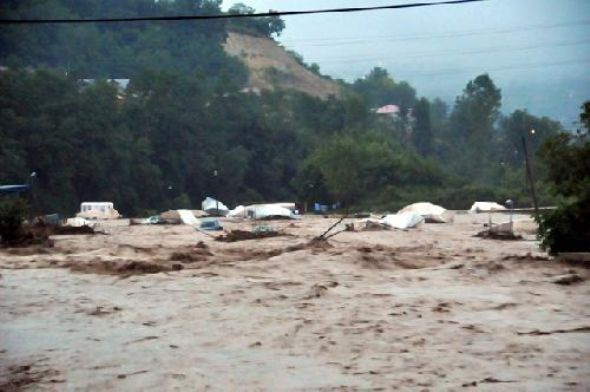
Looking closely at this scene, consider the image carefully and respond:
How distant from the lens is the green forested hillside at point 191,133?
63.5 metres

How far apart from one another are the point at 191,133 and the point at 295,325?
232 ft

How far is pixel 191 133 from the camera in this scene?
3103 inches

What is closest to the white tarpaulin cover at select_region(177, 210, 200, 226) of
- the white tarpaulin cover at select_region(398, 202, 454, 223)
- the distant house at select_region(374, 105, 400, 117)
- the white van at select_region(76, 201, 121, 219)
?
the white van at select_region(76, 201, 121, 219)

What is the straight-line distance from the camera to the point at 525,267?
16078 millimetres

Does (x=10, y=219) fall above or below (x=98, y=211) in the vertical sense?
below

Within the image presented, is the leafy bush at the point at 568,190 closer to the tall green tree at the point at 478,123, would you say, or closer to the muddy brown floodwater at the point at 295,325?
the muddy brown floodwater at the point at 295,325

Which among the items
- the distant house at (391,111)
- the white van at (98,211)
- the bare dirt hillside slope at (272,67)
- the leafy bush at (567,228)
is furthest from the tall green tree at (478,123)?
the leafy bush at (567,228)

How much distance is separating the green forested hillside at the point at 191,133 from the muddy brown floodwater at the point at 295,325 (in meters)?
44.8

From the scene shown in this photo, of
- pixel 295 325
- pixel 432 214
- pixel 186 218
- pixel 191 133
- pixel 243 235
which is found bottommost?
pixel 295 325

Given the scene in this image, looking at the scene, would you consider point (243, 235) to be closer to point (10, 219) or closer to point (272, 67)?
point (10, 219)

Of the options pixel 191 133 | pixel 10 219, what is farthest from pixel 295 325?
pixel 191 133

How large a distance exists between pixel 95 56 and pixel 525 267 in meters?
95.3

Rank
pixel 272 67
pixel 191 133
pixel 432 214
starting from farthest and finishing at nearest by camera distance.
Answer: pixel 272 67 < pixel 191 133 < pixel 432 214

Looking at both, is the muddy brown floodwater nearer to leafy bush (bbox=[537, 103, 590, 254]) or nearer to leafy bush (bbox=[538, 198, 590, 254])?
leafy bush (bbox=[538, 198, 590, 254])
